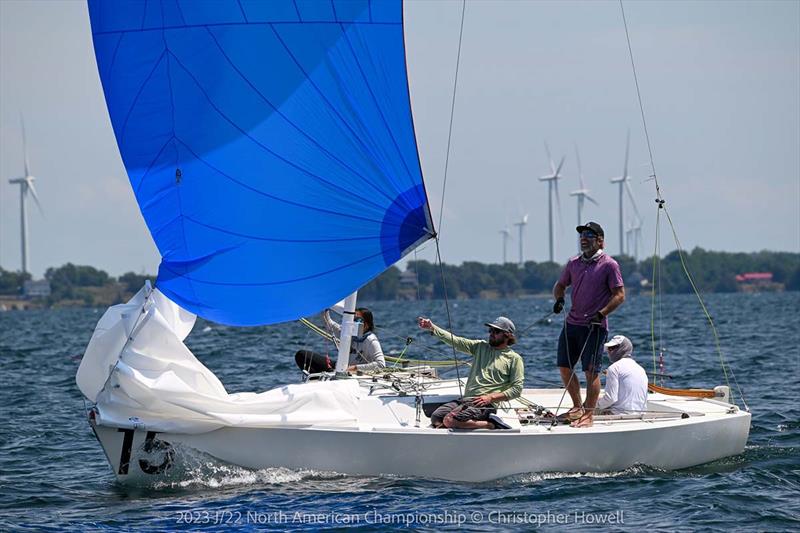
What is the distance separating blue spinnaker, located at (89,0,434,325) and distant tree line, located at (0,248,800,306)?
89.7m

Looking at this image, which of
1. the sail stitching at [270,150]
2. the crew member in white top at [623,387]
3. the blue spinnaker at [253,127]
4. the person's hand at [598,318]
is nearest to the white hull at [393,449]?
the crew member in white top at [623,387]

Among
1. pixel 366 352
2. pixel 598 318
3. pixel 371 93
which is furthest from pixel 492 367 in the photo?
pixel 366 352

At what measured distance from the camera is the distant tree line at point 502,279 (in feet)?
366

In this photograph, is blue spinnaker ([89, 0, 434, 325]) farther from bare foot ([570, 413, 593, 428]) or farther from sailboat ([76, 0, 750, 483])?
bare foot ([570, 413, 593, 428])

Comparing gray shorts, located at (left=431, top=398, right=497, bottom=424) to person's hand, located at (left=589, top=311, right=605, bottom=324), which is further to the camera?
person's hand, located at (left=589, top=311, right=605, bottom=324)

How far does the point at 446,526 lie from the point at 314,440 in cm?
155

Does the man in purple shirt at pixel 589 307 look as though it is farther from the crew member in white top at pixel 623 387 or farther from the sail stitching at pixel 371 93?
the sail stitching at pixel 371 93


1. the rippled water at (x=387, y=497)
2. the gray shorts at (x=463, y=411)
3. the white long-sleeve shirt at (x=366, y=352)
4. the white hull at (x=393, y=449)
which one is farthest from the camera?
the white long-sleeve shirt at (x=366, y=352)

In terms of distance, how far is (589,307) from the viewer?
10781mm

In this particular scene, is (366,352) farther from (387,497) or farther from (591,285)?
(387,497)

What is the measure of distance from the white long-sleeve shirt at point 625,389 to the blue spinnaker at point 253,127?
226 centimetres

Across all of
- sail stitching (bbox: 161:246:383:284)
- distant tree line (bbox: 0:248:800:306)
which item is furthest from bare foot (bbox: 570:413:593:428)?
distant tree line (bbox: 0:248:800:306)

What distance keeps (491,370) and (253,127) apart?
284 centimetres

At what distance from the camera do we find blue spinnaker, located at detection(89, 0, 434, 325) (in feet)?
35.3
